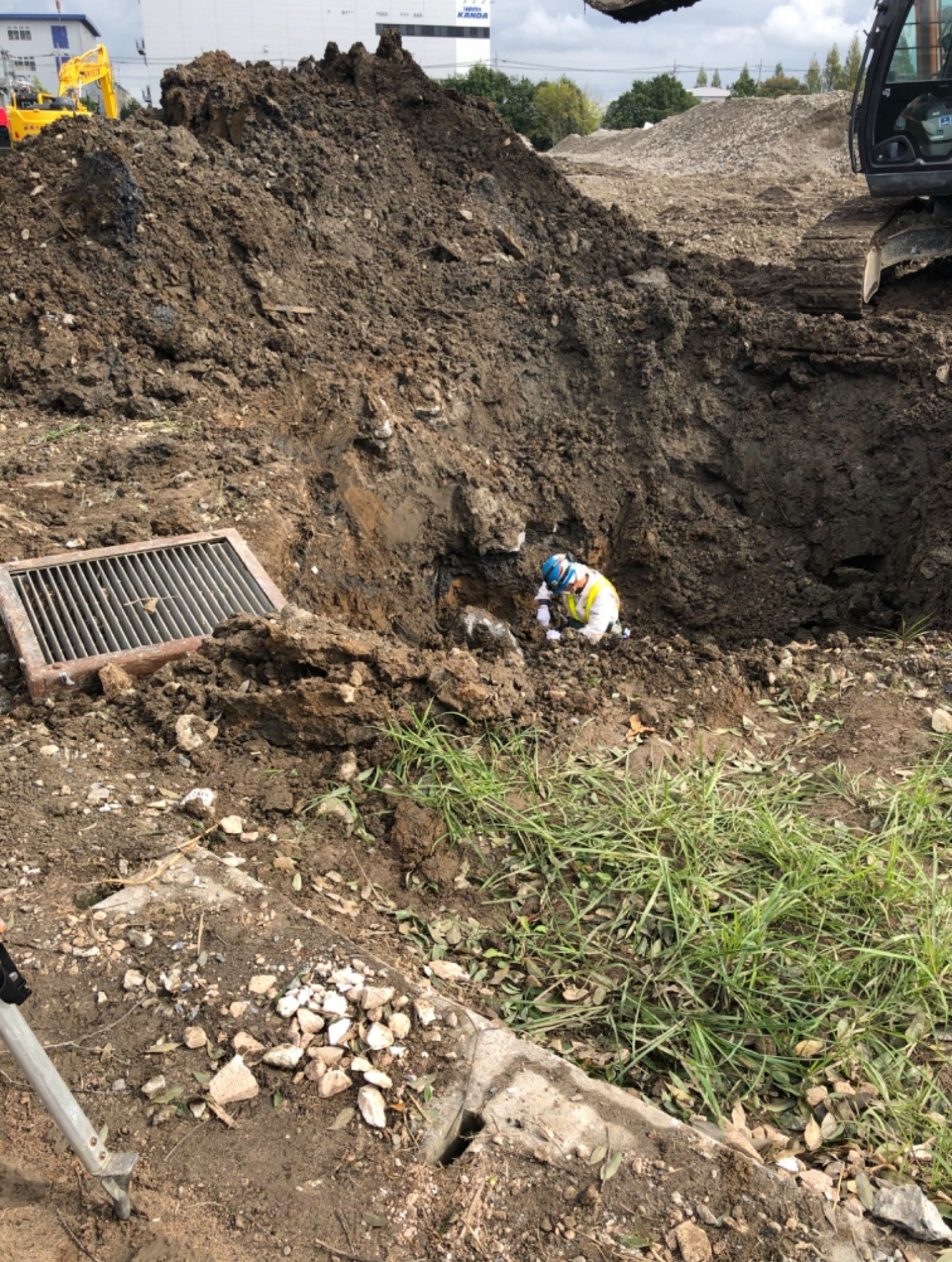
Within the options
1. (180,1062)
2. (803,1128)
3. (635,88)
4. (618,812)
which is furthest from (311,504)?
(635,88)

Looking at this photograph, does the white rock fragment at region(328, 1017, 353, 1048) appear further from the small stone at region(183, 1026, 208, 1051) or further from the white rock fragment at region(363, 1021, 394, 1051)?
the small stone at region(183, 1026, 208, 1051)

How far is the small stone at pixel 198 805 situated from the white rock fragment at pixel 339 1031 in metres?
1.04

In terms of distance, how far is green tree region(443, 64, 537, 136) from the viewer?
35.7 metres

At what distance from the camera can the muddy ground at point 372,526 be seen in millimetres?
2088

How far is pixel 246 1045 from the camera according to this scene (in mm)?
2314

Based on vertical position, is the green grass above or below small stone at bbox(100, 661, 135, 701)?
below

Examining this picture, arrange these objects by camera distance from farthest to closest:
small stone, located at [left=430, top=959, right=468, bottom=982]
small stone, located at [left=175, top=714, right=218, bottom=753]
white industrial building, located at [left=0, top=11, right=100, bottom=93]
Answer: white industrial building, located at [left=0, top=11, right=100, bottom=93] < small stone, located at [left=175, top=714, right=218, bottom=753] < small stone, located at [left=430, top=959, right=468, bottom=982]

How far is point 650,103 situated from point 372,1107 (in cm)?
3987

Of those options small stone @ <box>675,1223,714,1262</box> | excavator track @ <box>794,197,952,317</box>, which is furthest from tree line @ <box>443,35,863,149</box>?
small stone @ <box>675,1223,714,1262</box>

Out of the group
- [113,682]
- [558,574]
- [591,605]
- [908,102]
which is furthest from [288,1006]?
[908,102]

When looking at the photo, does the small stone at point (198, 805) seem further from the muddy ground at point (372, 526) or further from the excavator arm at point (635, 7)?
the excavator arm at point (635, 7)

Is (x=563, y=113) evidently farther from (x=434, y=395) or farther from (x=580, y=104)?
(x=434, y=395)

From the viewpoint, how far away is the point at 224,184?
710cm

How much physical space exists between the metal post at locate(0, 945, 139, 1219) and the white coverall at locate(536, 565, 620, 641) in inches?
167
